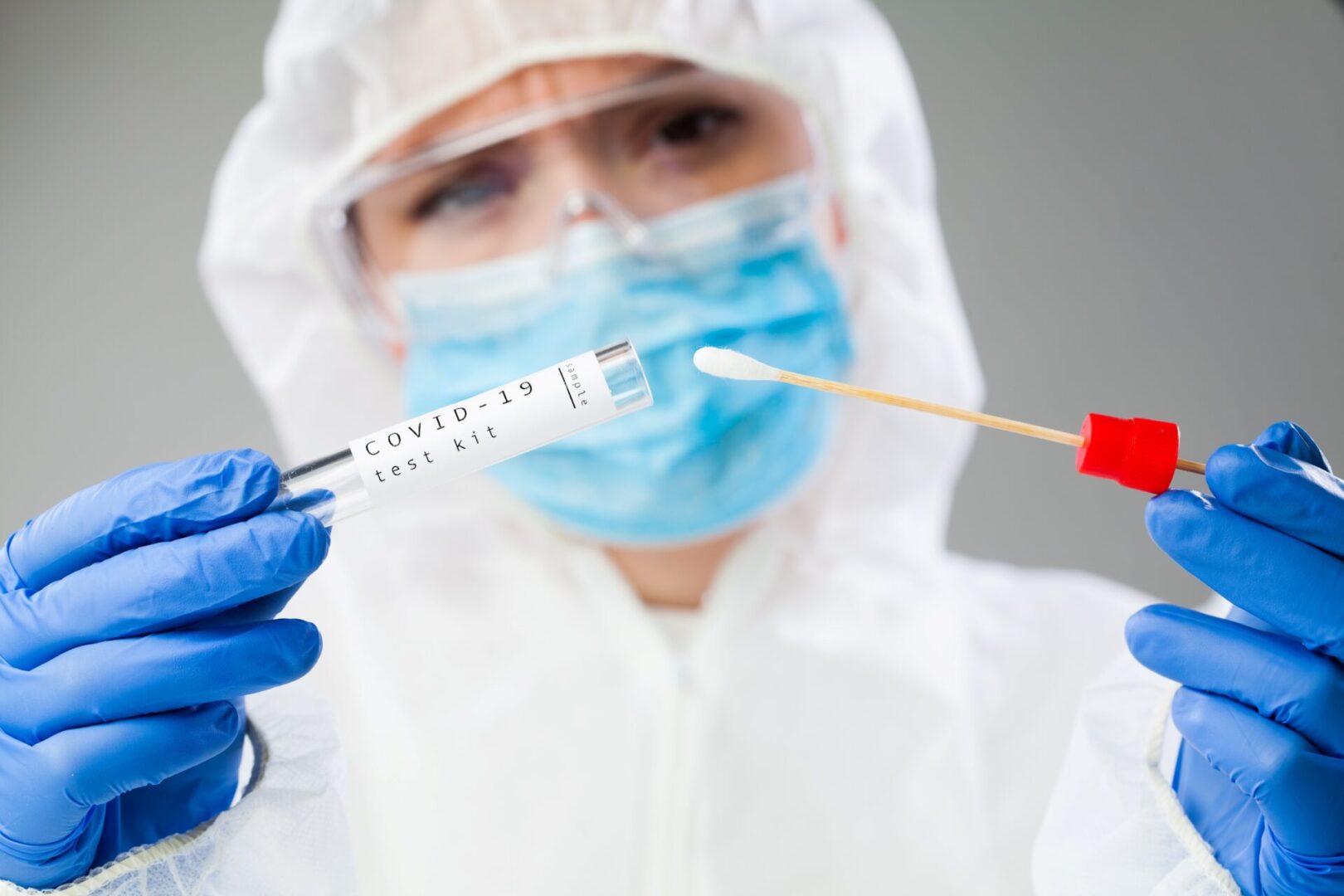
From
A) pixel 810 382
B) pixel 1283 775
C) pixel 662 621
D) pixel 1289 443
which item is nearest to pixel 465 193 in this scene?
pixel 662 621

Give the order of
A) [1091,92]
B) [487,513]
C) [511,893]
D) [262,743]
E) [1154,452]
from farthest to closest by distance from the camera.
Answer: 1. [1091,92]
2. [487,513]
3. [511,893]
4. [262,743]
5. [1154,452]

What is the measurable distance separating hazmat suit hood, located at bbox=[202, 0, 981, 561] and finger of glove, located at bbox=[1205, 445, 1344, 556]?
2.29ft

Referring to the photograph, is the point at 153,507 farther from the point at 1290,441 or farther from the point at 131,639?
the point at 1290,441

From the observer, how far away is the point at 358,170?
138cm

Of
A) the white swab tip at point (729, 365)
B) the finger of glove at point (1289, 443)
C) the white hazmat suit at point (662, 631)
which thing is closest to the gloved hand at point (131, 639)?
the white hazmat suit at point (662, 631)

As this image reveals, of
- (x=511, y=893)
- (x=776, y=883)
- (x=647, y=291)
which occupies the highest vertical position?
(x=647, y=291)

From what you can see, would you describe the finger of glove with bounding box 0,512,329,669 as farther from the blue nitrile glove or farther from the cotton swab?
the blue nitrile glove

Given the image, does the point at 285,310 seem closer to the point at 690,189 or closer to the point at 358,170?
the point at 358,170

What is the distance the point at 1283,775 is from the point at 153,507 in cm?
97

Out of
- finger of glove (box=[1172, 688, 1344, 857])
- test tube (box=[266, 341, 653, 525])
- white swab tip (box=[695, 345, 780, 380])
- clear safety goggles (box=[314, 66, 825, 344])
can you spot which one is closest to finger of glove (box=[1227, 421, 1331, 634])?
finger of glove (box=[1172, 688, 1344, 857])

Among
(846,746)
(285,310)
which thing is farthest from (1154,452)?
(285,310)

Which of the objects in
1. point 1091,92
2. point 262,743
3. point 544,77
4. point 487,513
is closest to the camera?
point 262,743

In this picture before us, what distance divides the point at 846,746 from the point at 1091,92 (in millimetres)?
1328

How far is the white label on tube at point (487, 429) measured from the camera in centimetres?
83
